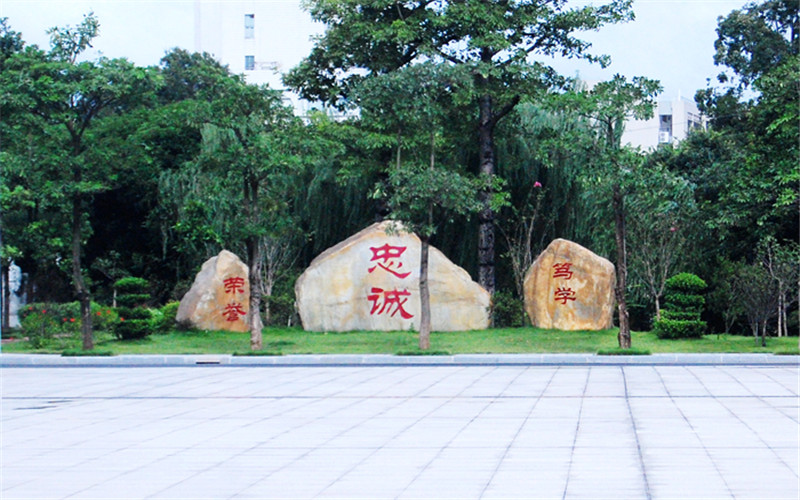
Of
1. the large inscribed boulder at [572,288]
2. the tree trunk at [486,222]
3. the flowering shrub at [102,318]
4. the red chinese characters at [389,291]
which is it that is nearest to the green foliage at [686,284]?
the large inscribed boulder at [572,288]

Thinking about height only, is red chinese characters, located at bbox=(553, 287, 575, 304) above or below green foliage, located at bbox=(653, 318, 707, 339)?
above

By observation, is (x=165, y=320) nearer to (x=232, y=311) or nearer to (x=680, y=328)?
(x=232, y=311)

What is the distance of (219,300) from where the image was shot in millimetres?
23031

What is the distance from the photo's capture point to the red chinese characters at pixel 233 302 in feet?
75.7

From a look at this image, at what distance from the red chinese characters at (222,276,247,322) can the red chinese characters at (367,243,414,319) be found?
3.04 m

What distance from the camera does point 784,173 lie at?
19.6 metres

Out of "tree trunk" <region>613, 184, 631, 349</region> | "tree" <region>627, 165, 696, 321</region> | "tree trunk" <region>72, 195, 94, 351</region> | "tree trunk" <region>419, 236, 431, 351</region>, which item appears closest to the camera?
"tree trunk" <region>613, 184, 631, 349</region>

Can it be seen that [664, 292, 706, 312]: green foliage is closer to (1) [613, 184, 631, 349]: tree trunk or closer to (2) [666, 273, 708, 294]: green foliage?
(2) [666, 273, 708, 294]: green foliage
